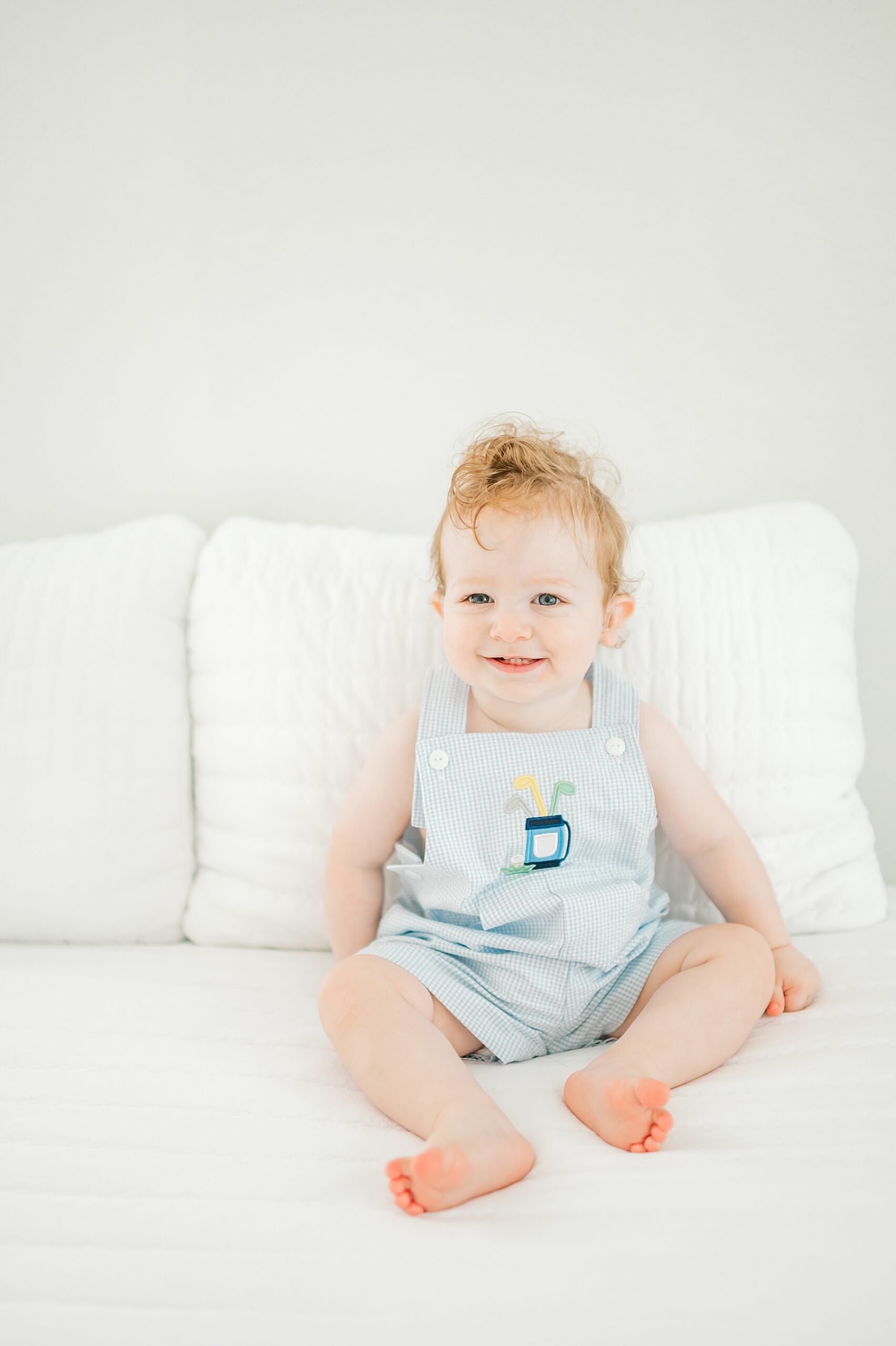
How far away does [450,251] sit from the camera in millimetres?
1334

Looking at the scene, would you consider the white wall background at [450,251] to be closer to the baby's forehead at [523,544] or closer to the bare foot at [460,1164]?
the baby's forehead at [523,544]

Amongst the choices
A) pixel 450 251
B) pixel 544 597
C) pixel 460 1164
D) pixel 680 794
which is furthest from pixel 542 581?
pixel 450 251

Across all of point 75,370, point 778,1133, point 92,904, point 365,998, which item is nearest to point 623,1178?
point 778,1133

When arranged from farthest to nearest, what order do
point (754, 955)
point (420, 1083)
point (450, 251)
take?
point (450, 251), point (754, 955), point (420, 1083)

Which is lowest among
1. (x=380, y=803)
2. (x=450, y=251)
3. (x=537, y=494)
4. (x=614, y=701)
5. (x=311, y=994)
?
(x=311, y=994)

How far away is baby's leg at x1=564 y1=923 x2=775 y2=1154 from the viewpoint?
0.71 metres

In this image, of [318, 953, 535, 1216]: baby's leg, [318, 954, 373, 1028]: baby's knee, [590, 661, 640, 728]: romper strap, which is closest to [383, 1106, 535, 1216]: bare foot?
[318, 953, 535, 1216]: baby's leg

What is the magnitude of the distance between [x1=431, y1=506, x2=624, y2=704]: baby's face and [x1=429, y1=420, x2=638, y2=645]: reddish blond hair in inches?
0.5

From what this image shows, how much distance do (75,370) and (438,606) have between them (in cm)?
76

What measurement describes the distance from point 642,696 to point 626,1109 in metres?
0.55

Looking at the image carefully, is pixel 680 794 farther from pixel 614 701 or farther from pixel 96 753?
pixel 96 753

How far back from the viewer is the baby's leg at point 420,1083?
63 cm

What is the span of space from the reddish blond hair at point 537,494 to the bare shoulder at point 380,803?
18 centimetres

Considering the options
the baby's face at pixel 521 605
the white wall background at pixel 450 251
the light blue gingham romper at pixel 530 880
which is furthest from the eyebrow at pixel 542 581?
the white wall background at pixel 450 251
